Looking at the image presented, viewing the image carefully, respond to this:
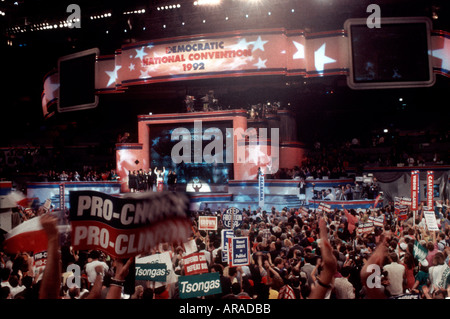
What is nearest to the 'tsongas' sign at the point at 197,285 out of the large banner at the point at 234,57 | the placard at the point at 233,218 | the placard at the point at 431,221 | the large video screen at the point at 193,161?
the placard at the point at 233,218

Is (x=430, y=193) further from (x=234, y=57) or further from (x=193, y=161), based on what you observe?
(x=193, y=161)

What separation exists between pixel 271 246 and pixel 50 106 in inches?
693

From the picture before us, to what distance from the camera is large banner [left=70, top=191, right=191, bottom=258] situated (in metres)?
4.70

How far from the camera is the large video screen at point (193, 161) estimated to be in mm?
26484

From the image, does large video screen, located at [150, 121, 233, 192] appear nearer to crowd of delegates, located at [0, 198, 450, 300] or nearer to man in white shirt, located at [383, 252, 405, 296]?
crowd of delegates, located at [0, 198, 450, 300]

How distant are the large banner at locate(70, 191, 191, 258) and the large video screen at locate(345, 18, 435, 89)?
7544 millimetres

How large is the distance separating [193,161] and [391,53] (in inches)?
698

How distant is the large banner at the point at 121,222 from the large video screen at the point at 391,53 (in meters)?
7.54

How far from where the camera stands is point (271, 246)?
27.5ft

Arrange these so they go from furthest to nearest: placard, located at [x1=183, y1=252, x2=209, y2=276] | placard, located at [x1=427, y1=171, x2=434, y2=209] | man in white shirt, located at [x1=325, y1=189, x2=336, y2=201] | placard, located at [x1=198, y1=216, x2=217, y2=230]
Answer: man in white shirt, located at [x1=325, y1=189, x2=336, y2=201] → placard, located at [x1=427, y1=171, x2=434, y2=209] → placard, located at [x1=198, y1=216, x2=217, y2=230] → placard, located at [x1=183, y1=252, x2=209, y2=276]

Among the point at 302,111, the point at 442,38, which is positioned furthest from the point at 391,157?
the point at 442,38

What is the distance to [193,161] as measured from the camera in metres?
27.6

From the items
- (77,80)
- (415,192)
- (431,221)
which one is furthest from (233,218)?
(77,80)

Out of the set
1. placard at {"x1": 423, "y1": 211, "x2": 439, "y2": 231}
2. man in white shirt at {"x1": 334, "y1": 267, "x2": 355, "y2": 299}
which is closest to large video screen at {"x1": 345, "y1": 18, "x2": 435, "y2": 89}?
placard at {"x1": 423, "y1": 211, "x2": 439, "y2": 231}
